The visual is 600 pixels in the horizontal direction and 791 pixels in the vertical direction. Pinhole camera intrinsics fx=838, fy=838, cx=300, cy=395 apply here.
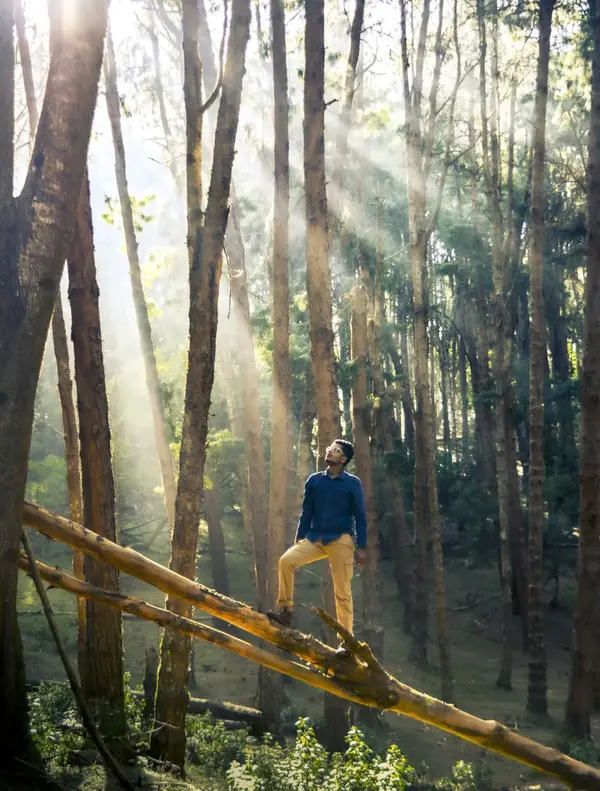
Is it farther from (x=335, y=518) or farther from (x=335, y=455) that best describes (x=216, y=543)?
(x=335, y=455)

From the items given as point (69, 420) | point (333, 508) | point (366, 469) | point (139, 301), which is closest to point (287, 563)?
point (333, 508)

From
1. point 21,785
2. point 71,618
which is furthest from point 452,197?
point 21,785

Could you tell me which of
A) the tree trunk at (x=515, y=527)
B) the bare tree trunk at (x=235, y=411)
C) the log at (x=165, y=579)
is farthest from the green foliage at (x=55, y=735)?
the bare tree trunk at (x=235, y=411)

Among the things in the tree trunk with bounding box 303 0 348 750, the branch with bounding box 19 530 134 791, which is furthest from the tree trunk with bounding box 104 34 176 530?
the branch with bounding box 19 530 134 791

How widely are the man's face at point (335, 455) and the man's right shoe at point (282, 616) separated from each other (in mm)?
1368

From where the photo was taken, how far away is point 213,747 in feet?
33.1

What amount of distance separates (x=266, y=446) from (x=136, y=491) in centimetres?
526

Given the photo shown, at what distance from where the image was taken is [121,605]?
19.9ft

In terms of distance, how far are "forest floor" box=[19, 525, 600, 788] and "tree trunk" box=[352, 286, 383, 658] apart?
151 cm

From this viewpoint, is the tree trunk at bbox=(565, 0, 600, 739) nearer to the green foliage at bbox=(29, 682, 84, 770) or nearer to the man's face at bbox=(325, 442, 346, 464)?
the man's face at bbox=(325, 442, 346, 464)

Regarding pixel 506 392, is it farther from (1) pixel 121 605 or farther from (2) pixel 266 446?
(1) pixel 121 605

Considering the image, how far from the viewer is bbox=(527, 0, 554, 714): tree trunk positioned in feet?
53.2

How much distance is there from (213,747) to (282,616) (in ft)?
→ 14.5

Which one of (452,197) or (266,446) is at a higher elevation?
(452,197)
